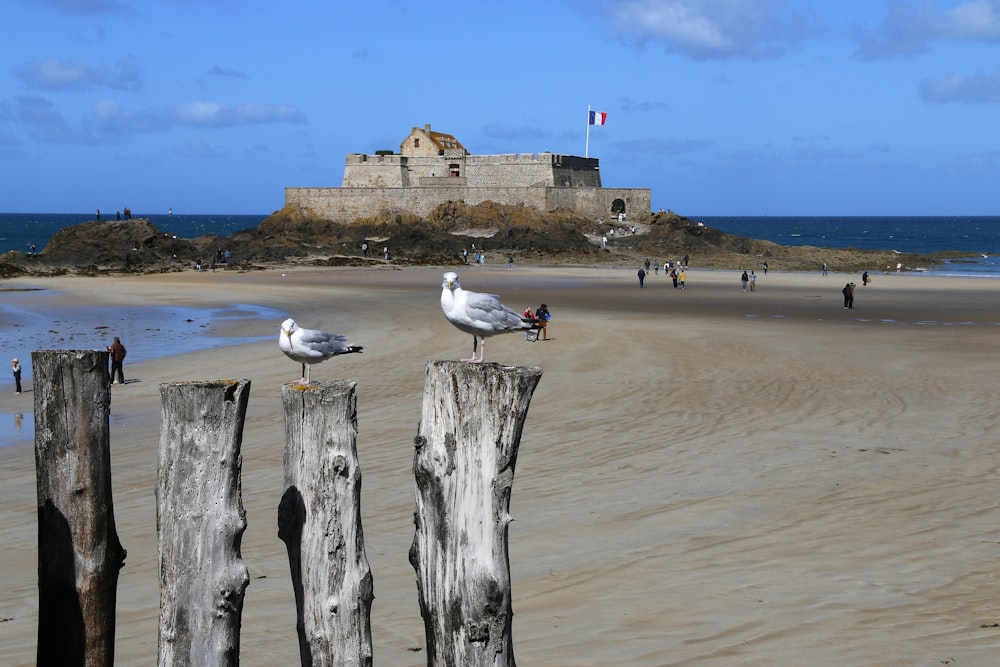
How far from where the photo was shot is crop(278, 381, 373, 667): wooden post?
4.85 metres

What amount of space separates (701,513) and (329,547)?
505 cm

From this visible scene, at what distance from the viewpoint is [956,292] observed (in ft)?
147

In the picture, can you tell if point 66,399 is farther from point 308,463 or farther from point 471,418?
point 471,418

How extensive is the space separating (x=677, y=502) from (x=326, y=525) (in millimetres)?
5375

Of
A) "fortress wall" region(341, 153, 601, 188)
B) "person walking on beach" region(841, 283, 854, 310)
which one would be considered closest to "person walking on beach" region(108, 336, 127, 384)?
"person walking on beach" region(841, 283, 854, 310)

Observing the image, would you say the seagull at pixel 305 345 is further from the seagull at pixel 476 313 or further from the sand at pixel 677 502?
the sand at pixel 677 502

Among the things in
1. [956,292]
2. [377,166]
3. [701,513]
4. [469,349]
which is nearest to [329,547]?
[701,513]

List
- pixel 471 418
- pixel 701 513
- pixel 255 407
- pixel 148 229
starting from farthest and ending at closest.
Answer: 1. pixel 148 229
2. pixel 255 407
3. pixel 701 513
4. pixel 471 418

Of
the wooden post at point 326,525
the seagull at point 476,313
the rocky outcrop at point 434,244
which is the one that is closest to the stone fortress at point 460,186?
the rocky outcrop at point 434,244

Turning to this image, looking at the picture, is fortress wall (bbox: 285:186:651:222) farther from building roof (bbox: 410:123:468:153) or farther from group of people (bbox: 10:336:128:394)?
group of people (bbox: 10:336:128:394)

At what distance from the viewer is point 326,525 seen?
490 centimetres

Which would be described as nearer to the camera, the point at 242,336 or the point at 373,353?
the point at 373,353

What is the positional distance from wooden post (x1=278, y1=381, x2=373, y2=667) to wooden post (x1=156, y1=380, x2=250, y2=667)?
30 cm

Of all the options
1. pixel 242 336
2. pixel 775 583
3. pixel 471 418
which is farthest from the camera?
pixel 242 336
